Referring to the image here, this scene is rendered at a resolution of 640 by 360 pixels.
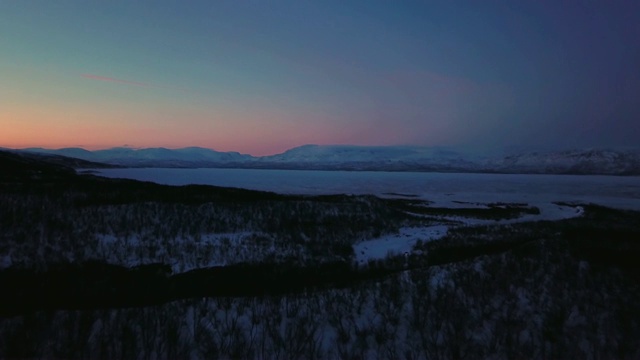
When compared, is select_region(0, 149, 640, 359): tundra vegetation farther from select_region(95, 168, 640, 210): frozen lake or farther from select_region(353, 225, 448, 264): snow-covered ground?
select_region(95, 168, 640, 210): frozen lake

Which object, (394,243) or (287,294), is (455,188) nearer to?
(394,243)

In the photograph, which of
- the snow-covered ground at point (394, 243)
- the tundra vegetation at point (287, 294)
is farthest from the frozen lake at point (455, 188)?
the tundra vegetation at point (287, 294)

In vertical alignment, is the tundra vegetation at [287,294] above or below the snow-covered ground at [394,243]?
above

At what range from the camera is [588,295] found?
7.77 meters

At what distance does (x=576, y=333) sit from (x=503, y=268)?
440 cm

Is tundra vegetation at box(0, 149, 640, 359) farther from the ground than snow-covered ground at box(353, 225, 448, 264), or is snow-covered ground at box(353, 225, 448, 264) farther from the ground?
tundra vegetation at box(0, 149, 640, 359)

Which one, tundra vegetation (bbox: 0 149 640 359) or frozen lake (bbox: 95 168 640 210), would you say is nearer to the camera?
tundra vegetation (bbox: 0 149 640 359)

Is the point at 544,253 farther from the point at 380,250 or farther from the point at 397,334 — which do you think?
the point at 397,334

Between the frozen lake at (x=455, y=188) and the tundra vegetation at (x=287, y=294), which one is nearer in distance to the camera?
the tundra vegetation at (x=287, y=294)

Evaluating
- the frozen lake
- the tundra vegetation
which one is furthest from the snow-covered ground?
the frozen lake

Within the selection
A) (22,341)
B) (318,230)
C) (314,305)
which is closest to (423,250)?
(318,230)

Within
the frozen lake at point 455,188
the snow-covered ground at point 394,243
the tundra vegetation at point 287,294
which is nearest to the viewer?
the tundra vegetation at point 287,294

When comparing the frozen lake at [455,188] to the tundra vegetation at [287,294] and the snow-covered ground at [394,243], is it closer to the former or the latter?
the snow-covered ground at [394,243]

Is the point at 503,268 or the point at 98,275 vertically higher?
the point at 503,268
